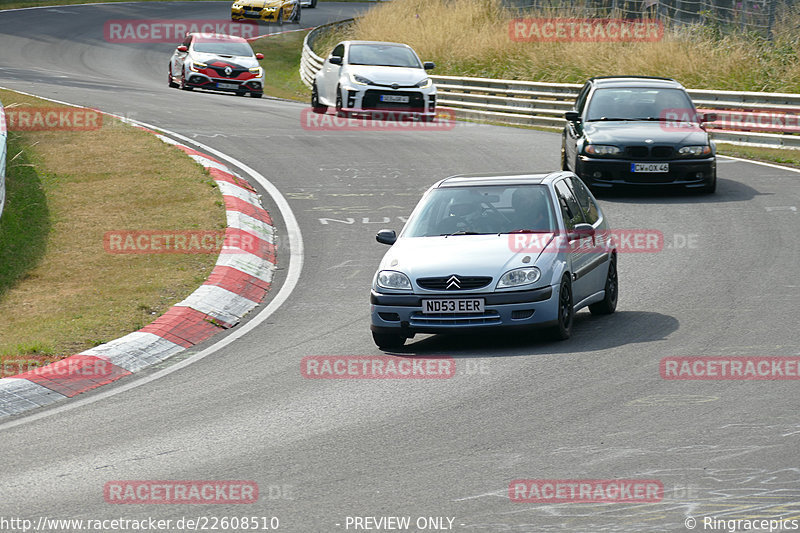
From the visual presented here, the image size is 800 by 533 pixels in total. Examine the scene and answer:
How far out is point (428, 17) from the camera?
40.6 m

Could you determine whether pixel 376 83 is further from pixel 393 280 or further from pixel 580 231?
pixel 393 280

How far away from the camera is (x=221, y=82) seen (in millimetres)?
34312

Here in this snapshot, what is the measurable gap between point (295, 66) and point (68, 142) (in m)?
27.0

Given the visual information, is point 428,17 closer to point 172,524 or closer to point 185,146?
point 185,146

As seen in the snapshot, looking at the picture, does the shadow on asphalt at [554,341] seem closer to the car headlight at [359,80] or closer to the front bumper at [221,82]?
the car headlight at [359,80]

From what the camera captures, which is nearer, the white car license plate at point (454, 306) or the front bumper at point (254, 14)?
the white car license plate at point (454, 306)

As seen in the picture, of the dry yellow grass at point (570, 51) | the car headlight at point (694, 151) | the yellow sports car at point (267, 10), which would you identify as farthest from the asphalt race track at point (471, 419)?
the yellow sports car at point (267, 10)

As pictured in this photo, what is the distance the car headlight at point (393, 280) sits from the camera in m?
10.4

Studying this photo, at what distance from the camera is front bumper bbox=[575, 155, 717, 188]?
18.5 m

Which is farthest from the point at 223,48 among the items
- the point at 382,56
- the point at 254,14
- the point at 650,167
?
the point at 254,14

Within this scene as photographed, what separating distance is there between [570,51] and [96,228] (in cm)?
2053

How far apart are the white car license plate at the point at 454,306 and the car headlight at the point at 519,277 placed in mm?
236

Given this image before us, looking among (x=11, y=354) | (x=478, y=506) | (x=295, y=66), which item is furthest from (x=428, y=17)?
(x=478, y=506)

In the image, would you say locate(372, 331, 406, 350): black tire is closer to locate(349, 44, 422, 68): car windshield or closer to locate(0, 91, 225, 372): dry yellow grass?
locate(0, 91, 225, 372): dry yellow grass
